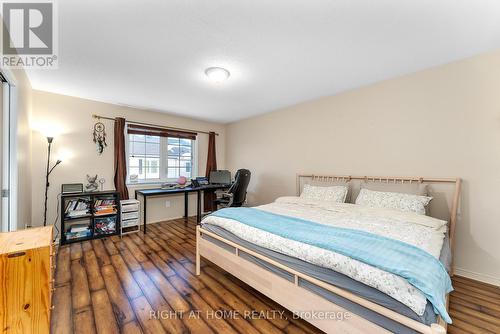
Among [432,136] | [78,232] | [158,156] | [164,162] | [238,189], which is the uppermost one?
[432,136]

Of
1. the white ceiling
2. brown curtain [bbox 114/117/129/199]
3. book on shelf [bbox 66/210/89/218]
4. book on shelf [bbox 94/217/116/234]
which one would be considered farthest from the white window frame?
the white ceiling

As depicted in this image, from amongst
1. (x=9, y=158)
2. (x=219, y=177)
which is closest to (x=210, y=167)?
(x=219, y=177)

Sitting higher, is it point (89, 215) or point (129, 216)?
point (89, 215)

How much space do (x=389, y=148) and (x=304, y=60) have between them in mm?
1672

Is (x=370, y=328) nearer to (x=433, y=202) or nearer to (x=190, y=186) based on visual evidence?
(x=433, y=202)

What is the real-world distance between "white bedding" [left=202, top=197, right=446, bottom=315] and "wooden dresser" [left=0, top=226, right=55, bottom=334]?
1337 mm

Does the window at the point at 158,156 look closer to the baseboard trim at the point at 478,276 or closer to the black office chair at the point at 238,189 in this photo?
the black office chair at the point at 238,189

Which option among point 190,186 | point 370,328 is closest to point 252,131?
point 190,186

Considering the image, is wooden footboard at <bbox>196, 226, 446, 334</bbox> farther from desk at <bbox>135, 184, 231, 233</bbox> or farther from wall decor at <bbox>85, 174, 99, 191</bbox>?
wall decor at <bbox>85, 174, 99, 191</bbox>

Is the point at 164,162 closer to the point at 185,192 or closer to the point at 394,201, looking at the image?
the point at 185,192

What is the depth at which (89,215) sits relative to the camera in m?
3.24

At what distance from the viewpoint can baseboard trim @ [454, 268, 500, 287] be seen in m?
2.07

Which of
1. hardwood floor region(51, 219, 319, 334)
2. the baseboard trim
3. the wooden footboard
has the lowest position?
hardwood floor region(51, 219, 319, 334)

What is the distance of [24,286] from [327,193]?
3.10 metres
